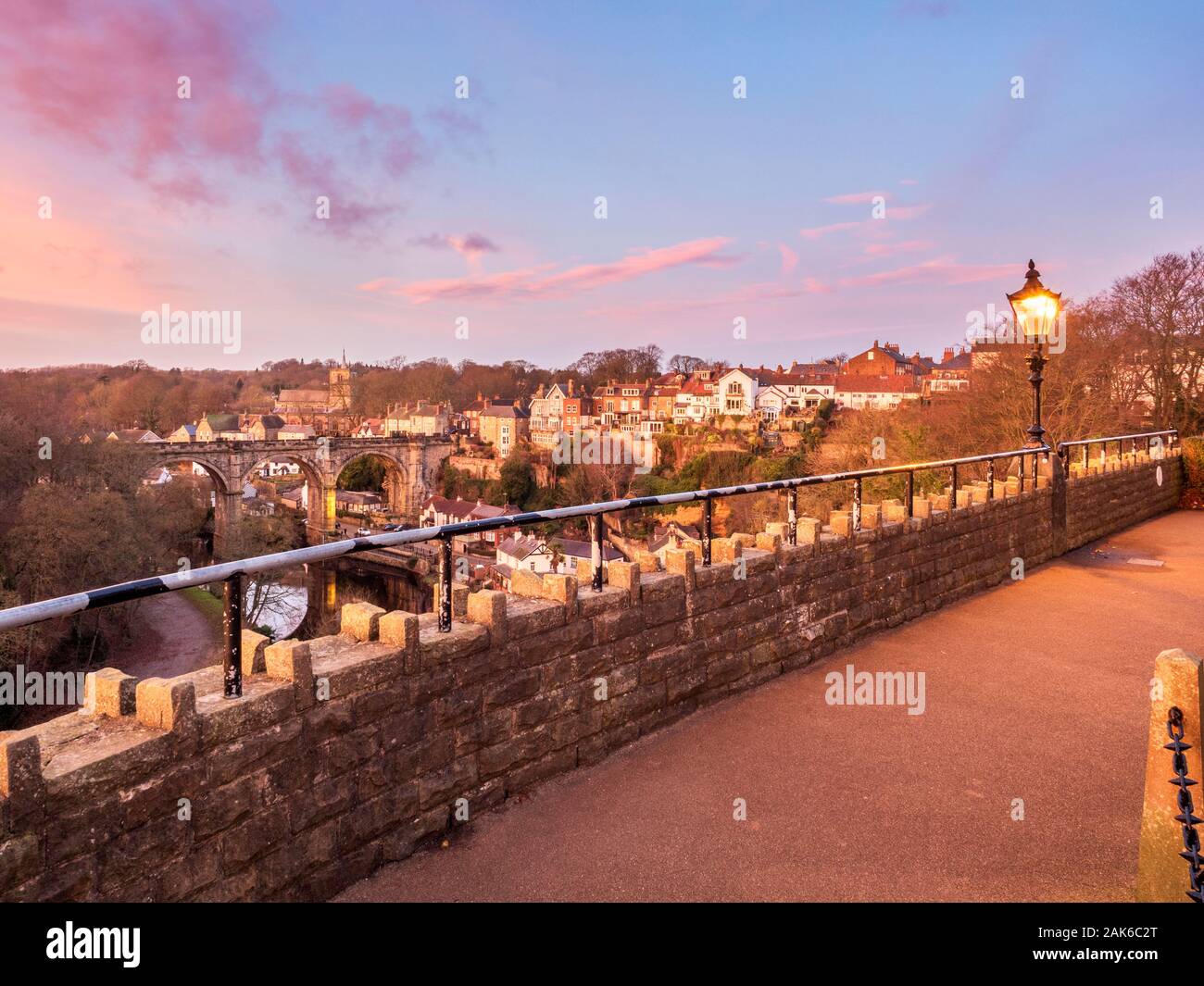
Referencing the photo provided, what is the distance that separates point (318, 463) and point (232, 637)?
69560mm

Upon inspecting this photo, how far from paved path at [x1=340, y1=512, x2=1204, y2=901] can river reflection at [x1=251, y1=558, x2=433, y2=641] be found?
3233 cm

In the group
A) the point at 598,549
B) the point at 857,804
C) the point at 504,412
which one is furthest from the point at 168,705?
the point at 504,412

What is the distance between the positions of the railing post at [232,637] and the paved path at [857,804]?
1.01 meters

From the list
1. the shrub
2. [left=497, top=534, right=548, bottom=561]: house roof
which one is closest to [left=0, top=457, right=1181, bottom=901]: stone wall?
the shrub

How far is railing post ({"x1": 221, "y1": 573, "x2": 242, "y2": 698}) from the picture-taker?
8.74ft

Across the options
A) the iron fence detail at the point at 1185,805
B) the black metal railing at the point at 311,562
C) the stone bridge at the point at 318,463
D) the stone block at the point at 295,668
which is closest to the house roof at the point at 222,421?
the stone bridge at the point at 318,463

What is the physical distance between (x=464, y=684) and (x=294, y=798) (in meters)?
0.84

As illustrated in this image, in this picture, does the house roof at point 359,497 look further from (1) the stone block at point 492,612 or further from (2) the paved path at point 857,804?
(1) the stone block at point 492,612

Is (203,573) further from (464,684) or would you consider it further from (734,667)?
(734,667)

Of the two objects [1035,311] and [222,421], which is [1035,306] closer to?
[1035,311]

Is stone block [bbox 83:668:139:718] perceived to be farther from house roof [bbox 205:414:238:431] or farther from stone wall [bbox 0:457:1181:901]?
house roof [bbox 205:414:238:431]

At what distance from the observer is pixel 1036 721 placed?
462 cm
